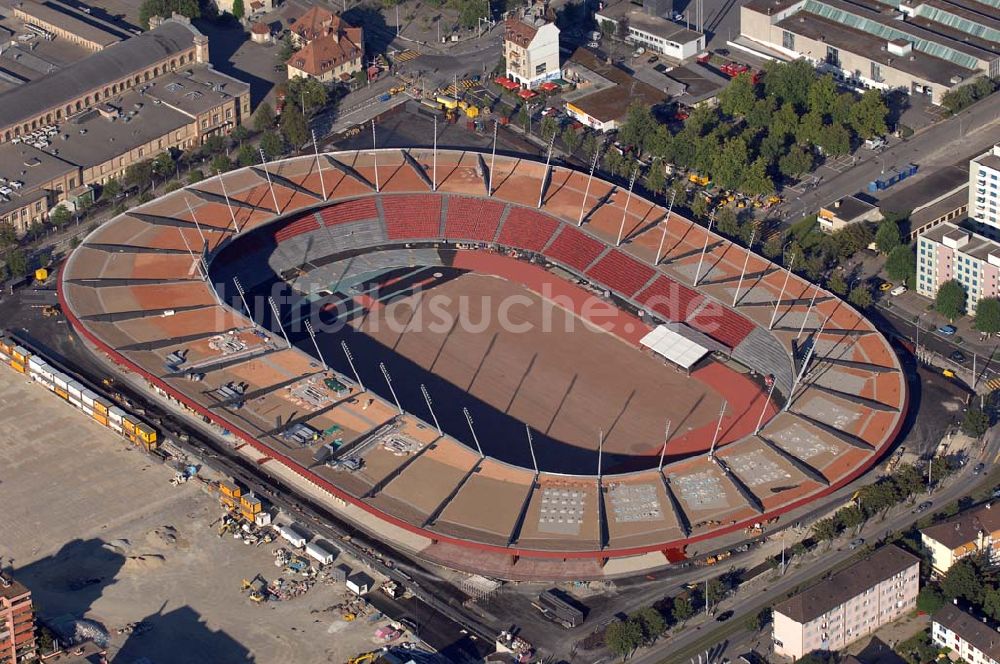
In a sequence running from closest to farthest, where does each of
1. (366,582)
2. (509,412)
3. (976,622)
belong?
(976,622)
(366,582)
(509,412)

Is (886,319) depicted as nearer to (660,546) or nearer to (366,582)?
(660,546)

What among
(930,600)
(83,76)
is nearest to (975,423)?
(930,600)

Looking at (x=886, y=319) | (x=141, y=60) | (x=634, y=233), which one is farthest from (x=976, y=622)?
(x=141, y=60)

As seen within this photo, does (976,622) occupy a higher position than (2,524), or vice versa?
(976,622)

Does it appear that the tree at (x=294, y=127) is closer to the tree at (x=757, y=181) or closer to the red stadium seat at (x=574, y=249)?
the red stadium seat at (x=574, y=249)

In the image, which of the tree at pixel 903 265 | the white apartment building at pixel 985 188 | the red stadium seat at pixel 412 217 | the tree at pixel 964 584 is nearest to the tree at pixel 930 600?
the tree at pixel 964 584

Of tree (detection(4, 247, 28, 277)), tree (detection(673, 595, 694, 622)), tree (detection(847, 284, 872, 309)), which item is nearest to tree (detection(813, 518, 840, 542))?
Answer: tree (detection(673, 595, 694, 622))

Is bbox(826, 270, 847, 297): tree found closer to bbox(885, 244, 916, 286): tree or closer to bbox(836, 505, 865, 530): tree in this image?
bbox(885, 244, 916, 286): tree
